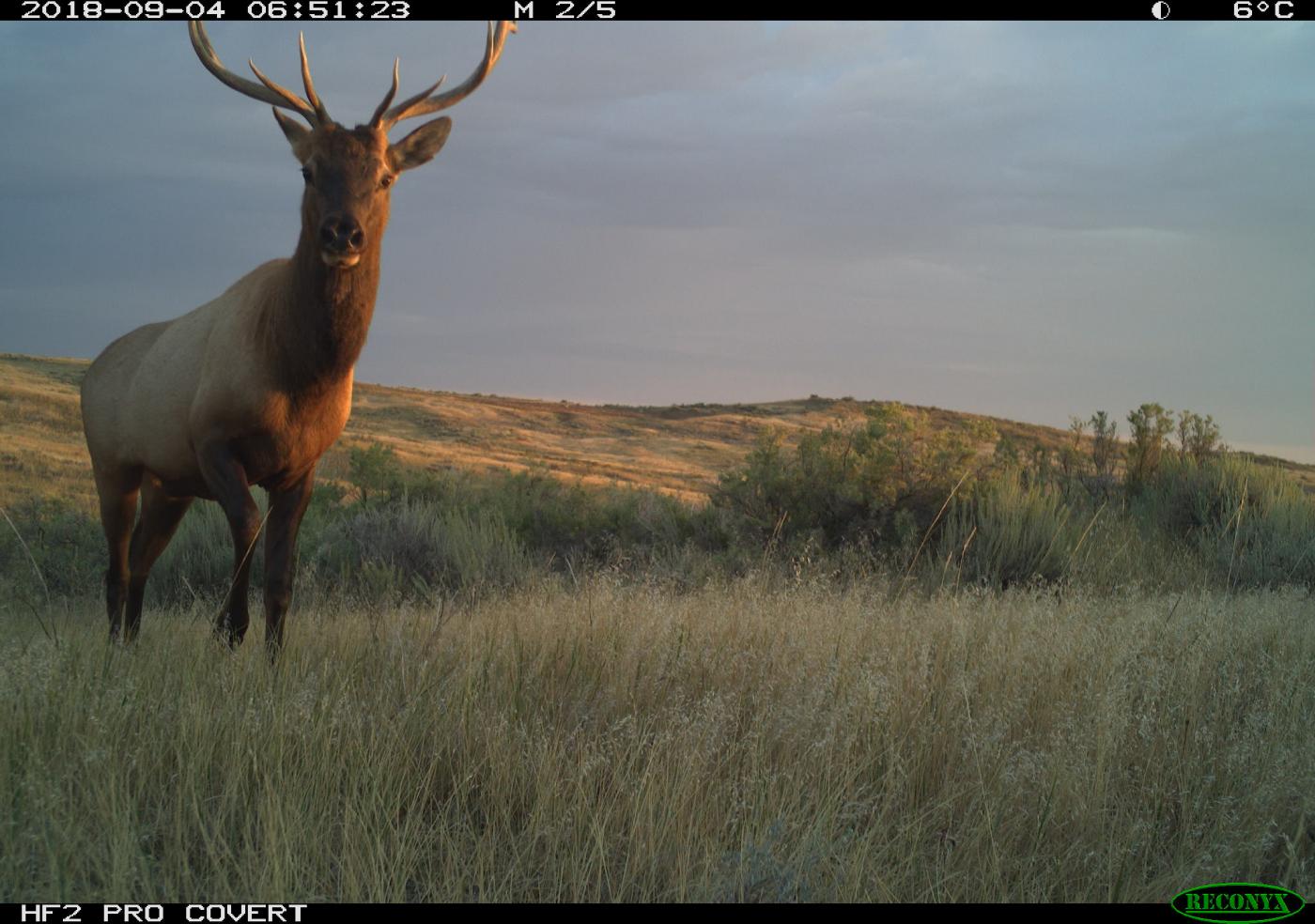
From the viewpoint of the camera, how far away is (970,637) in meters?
5.70

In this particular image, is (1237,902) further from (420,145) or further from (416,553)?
(416,553)

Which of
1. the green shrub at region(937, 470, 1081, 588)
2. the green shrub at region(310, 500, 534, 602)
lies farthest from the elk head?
the green shrub at region(937, 470, 1081, 588)

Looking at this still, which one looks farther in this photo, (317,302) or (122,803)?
(317,302)

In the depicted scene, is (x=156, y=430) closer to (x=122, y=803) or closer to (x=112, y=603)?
(x=112, y=603)

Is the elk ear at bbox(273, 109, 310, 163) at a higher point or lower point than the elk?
higher

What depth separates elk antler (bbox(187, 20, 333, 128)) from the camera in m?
5.70

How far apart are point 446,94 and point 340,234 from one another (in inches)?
67.9

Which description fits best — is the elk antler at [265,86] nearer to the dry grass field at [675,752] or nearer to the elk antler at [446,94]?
the elk antler at [446,94]

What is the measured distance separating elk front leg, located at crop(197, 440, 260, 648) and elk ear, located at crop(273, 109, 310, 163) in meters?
1.75

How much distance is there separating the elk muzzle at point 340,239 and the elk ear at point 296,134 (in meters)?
0.82

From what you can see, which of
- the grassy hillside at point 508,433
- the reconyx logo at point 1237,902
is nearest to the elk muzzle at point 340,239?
the reconyx logo at point 1237,902

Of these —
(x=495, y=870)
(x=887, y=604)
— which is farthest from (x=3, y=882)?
(x=887, y=604)

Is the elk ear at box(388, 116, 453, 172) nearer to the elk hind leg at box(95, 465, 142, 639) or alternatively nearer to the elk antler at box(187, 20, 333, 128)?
the elk antler at box(187, 20, 333, 128)
